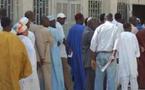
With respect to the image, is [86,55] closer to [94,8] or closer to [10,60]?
[10,60]

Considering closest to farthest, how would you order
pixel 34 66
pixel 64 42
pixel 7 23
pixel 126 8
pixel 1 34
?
1. pixel 1 34
2. pixel 7 23
3. pixel 34 66
4. pixel 64 42
5. pixel 126 8

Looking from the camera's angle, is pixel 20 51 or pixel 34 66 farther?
pixel 34 66

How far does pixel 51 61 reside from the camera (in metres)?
11.1

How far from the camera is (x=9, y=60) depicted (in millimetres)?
6910

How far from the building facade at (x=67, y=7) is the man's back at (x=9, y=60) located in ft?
25.4

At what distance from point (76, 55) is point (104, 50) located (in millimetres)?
1314

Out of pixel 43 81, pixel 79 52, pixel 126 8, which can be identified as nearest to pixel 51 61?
pixel 43 81

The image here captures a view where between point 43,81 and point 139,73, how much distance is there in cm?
281

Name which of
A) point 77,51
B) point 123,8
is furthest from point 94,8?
point 77,51

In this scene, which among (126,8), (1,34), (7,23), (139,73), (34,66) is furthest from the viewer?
(126,8)

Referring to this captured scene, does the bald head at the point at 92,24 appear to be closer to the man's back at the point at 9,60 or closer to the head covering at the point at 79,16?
the head covering at the point at 79,16

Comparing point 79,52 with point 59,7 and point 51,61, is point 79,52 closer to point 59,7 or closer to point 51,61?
point 51,61

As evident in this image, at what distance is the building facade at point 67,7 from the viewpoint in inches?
589

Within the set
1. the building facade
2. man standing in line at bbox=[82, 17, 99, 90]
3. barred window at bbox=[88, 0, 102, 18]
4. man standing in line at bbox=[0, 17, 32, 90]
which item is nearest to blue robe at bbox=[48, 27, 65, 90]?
man standing in line at bbox=[82, 17, 99, 90]
